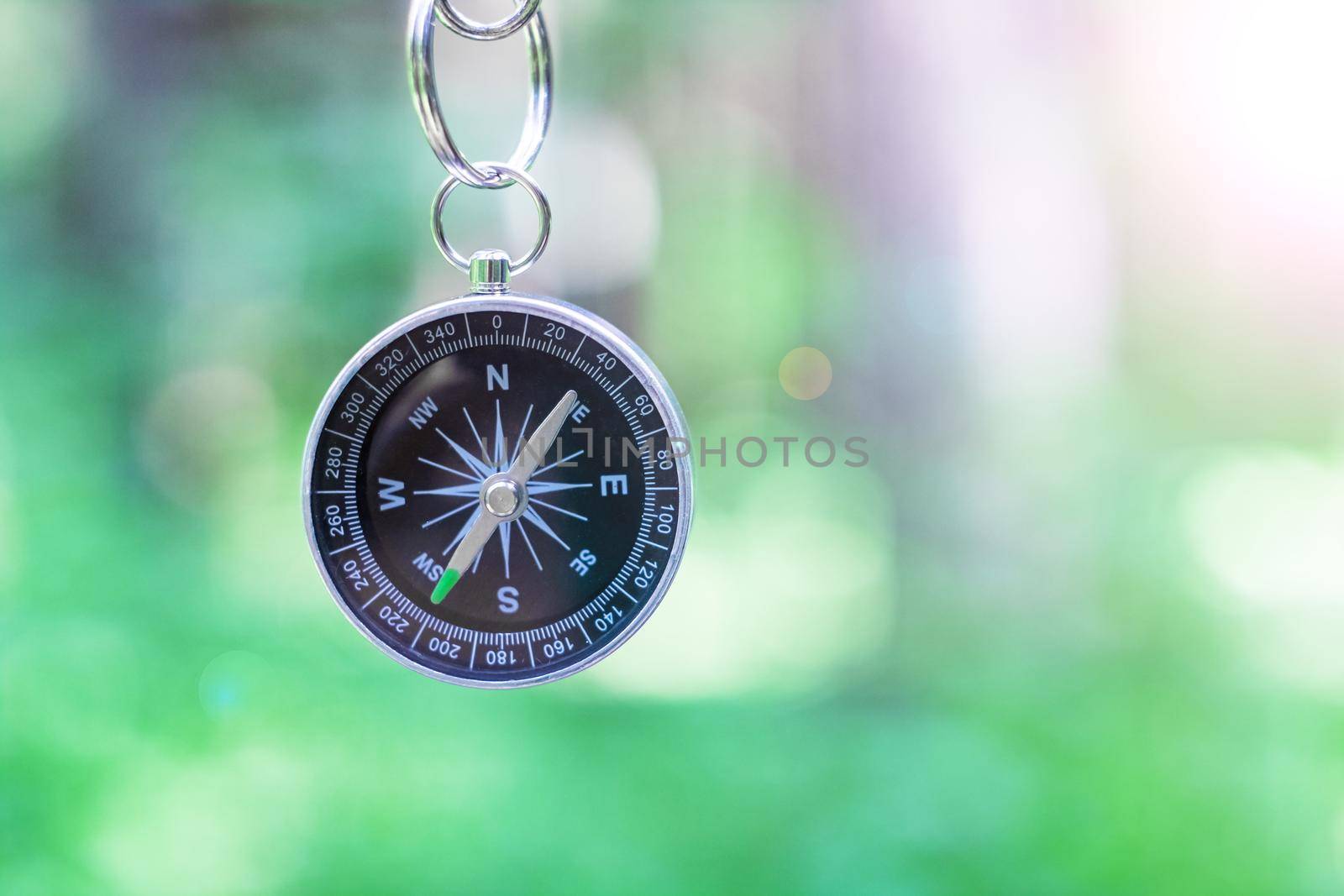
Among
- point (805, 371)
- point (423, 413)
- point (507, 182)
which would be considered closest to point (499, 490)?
point (423, 413)

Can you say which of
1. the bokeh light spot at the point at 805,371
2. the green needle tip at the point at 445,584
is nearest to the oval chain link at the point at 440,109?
the green needle tip at the point at 445,584

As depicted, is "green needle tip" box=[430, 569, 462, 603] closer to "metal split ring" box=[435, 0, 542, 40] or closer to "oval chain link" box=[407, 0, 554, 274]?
"oval chain link" box=[407, 0, 554, 274]

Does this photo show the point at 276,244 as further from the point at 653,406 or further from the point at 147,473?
the point at 653,406

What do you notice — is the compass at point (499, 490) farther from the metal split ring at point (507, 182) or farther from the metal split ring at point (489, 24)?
the metal split ring at point (489, 24)

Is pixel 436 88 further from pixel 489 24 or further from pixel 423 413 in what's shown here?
pixel 423 413

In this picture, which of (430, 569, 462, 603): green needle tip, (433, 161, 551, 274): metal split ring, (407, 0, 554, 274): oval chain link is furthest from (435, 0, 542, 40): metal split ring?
(430, 569, 462, 603): green needle tip

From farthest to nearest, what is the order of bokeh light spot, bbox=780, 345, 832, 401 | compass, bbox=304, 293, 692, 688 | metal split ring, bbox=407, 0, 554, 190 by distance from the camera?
bokeh light spot, bbox=780, 345, 832, 401 → compass, bbox=304, 293, 692, 688 → metal split ring, bbox=407, 0, 554, 190

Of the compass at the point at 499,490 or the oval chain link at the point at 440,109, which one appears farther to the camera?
the compass at the point at 499,490
